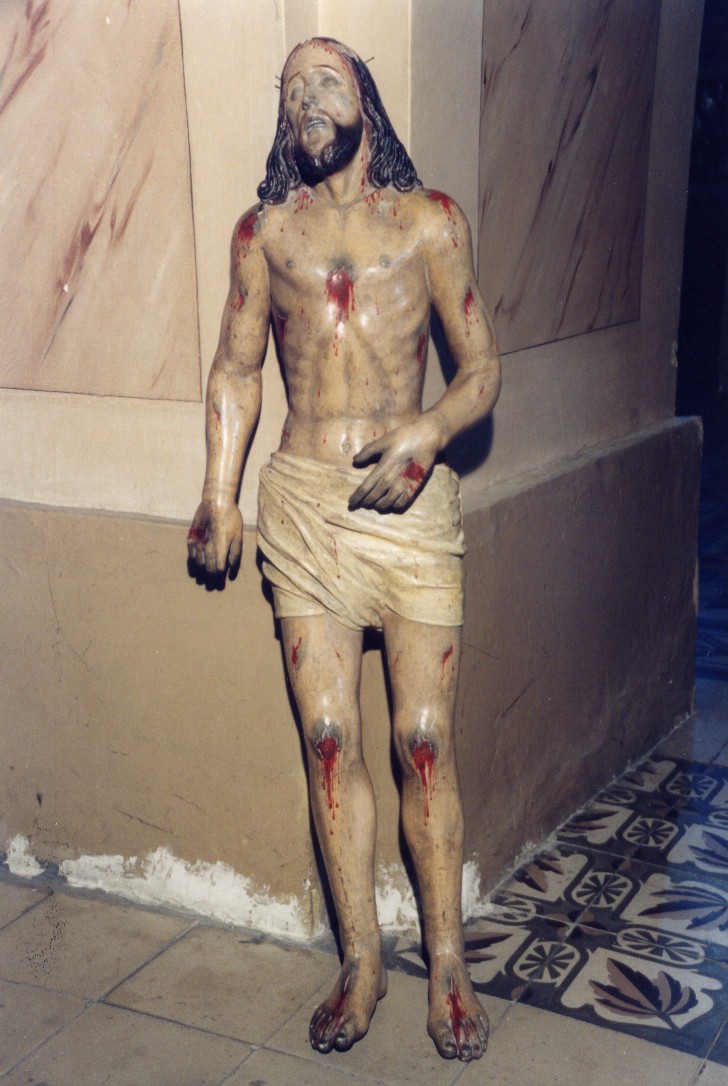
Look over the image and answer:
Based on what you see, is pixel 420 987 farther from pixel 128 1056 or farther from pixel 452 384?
pixel 452 384

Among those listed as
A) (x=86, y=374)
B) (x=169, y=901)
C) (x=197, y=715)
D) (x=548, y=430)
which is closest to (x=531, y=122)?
(x=548, y=430)

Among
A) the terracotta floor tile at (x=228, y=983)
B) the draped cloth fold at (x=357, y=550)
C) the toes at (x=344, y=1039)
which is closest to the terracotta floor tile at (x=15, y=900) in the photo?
the terracotta floor tile at (x=228, y=983)

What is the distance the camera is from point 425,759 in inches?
115

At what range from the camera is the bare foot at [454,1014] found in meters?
2.92

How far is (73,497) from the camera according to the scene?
3576 mm

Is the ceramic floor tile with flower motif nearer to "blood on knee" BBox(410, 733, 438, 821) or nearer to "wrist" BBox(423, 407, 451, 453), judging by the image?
"blood on knee" BBox(410, 733, 438, 821)

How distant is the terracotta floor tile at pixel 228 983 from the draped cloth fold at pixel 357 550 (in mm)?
949

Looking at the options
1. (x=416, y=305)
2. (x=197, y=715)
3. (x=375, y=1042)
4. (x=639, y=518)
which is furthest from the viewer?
(x=639, y=518)

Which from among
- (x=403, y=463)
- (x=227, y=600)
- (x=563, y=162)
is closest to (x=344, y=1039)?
(x=227, y=600)

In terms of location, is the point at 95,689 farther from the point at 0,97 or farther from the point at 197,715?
the point at 0,97

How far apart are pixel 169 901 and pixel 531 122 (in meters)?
2.32

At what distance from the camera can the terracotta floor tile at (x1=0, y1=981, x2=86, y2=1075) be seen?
117 inches

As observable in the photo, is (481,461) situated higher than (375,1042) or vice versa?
(481,461)

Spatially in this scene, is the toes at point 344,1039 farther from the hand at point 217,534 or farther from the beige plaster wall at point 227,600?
the hand at point 217,534
